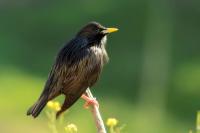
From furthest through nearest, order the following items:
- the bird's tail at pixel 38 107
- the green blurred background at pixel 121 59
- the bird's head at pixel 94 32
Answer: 1. the green blurred background at pixel 121 59
2. the bird's head at pixel 94 32
3. the bird's tail at pixel 38 107

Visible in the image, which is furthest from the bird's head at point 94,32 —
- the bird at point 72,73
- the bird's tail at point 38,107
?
the bird's tail at point 38,107

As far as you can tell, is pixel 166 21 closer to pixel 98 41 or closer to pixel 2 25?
pixel 2 25

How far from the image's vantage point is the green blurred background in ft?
37.9

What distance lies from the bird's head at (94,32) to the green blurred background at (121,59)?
393 centimetres

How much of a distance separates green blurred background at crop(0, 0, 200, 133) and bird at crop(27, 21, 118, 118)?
411cm

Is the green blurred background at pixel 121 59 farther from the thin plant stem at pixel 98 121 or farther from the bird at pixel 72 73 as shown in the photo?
the thin plant stem at pixel 98 121

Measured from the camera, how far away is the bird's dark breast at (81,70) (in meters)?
6.38

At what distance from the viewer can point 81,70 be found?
21.1 feet

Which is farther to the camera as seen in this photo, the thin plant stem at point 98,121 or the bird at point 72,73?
the bird at point 72,73

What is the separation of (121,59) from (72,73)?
688 cm

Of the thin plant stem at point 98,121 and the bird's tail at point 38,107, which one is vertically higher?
the thin plant stem at point 98,121

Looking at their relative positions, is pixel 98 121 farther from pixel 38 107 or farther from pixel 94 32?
pixel 94 32

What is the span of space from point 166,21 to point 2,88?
8.78 feet

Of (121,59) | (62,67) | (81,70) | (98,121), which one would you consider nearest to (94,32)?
(81,70)
